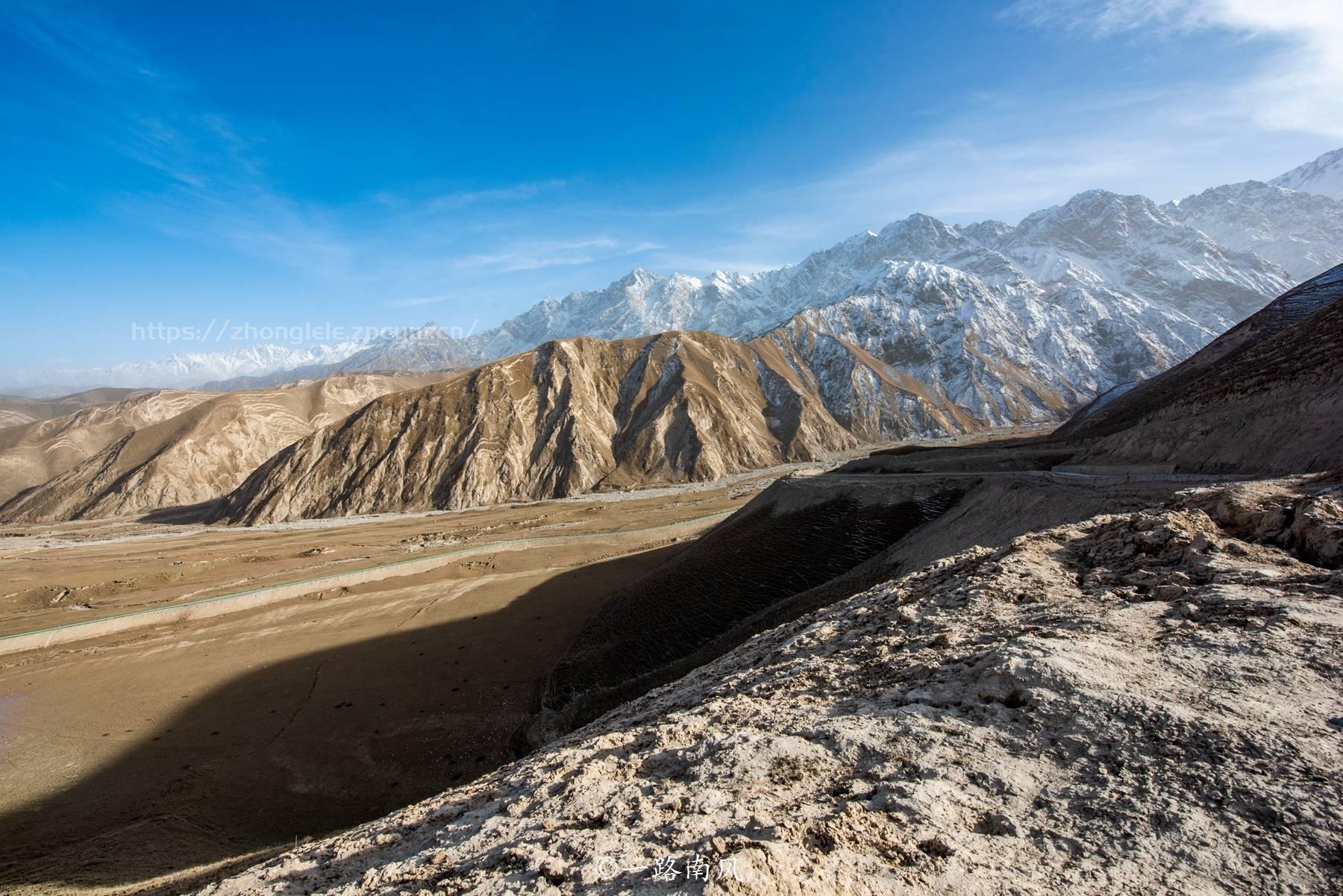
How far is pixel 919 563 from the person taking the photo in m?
16.6

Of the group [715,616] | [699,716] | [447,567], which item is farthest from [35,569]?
[699,716]

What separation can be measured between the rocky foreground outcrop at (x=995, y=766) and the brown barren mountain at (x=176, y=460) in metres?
118

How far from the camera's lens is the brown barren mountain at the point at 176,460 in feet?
299

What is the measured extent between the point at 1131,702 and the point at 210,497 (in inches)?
4876

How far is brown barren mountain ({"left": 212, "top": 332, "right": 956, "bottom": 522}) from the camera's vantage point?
78562 mm

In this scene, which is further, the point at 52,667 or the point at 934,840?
the point at 52,667

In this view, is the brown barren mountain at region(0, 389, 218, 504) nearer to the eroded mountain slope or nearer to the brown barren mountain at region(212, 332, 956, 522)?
the brown barren mountain at region(212, 332, 956, 522)

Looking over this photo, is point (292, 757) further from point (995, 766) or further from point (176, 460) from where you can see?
point (176, 460)

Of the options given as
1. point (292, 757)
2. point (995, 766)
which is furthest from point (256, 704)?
point (995, 766)

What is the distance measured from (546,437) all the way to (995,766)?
3388 inches

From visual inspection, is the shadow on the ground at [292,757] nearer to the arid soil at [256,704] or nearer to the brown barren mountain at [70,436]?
the arid soil at [256,704]

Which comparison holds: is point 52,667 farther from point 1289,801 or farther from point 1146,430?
point 1146,430

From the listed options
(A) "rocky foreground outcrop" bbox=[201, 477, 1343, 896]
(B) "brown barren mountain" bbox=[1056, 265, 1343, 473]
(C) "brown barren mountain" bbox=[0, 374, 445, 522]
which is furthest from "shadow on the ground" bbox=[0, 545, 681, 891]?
(C) "brown barren mountain" bbox=[0, 374, 445, 522]

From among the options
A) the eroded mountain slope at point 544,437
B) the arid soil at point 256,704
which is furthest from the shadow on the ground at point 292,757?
the eroded mountain slope at point 544,437
